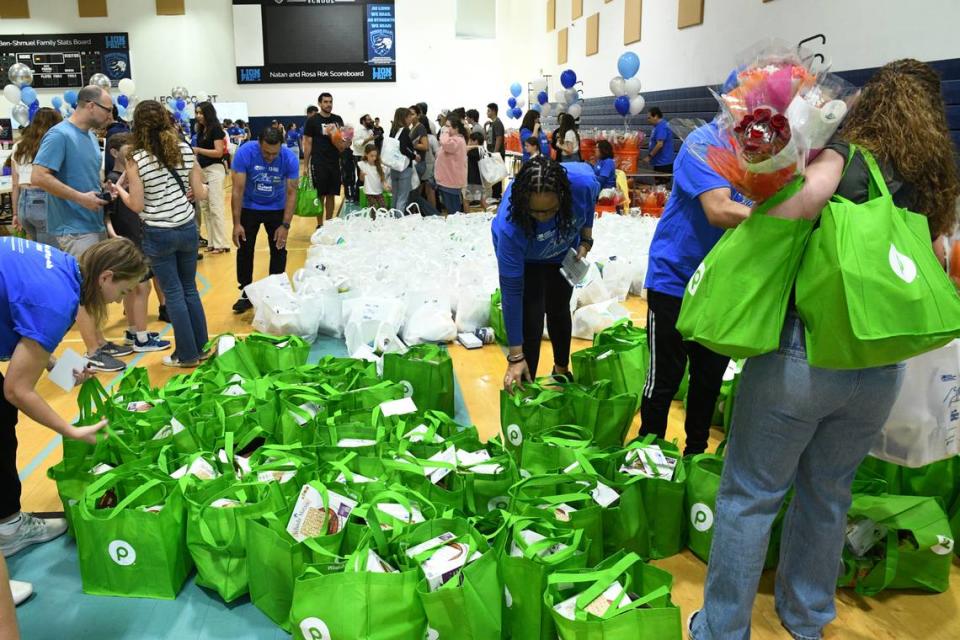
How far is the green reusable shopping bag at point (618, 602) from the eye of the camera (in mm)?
1663

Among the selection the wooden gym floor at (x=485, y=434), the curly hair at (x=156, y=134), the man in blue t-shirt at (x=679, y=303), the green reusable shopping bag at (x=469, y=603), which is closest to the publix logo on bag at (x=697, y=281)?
the man in blue t-shirt at (x=679, y=303)

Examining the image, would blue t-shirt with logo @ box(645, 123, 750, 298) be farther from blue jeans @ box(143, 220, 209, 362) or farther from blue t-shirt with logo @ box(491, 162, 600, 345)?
blue jeans @ box(143, 220, 209, 362)

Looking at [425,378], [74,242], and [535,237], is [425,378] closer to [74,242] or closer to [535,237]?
[535,237]

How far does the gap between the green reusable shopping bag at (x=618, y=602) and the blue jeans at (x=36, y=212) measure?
3756 millimetres

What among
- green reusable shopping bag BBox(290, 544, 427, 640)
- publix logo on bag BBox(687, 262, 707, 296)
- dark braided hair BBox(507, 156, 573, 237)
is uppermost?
dark braided hair BBox(507, 156, 573, 237)

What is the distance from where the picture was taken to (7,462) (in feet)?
7.93

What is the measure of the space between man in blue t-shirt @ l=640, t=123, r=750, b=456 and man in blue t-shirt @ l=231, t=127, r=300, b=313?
10.6 feet

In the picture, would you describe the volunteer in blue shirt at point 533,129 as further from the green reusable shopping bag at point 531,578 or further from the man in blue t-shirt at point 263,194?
the green reusable shopping bag at point 531,578

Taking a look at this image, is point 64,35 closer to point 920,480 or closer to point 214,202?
point 214,202

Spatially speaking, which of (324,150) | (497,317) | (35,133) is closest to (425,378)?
(497,317)

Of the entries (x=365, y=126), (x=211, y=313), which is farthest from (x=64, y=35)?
(x=211, y=313)

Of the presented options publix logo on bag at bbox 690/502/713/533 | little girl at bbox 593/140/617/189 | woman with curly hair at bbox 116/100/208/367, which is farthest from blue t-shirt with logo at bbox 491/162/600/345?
little girl at bbox 593/140/617/189

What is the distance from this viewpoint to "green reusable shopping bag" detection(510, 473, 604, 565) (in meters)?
2.12

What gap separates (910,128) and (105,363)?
162 inches
